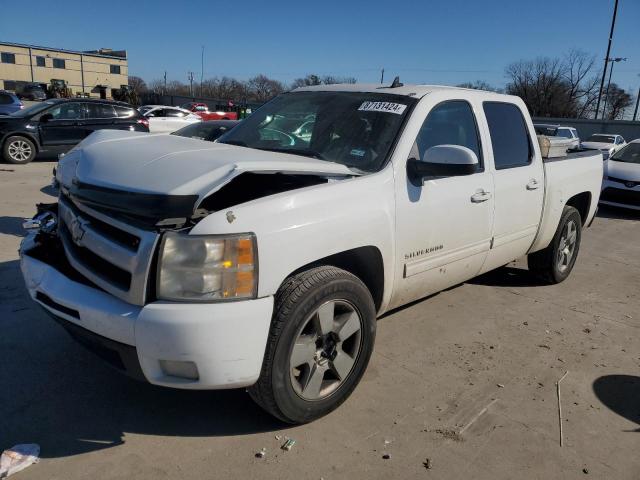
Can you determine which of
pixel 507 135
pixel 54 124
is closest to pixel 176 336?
pixel 507 135

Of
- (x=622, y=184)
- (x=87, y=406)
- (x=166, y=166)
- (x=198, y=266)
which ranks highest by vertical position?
(x=166, y=166)

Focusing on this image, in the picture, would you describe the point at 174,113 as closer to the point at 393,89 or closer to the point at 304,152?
the point at 393,89

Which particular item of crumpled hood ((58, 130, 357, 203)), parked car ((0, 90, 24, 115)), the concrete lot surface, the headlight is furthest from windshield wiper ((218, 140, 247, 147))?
parked car ((0, 90, 24, 115))

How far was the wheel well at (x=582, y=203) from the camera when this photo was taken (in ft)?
18.6

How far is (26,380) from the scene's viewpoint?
10.1 ft

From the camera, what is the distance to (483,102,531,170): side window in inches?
162

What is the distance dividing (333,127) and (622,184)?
908 centimetres

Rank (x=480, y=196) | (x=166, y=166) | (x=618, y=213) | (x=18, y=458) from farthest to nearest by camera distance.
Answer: (x=618, y=213), (x=480, y=196), (x=166, y=166), (x=18, y=458)

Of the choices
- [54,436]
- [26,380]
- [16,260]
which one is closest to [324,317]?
[54,436]

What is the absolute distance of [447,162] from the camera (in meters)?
3.10

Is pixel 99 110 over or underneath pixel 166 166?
over

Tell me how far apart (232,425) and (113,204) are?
52.4 inches

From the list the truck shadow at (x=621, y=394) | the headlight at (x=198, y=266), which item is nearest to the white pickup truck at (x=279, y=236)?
the headlight at (x=198, y=266)

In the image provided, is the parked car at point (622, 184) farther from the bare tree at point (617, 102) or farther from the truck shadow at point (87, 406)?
the bare tree at point (617, 102)
